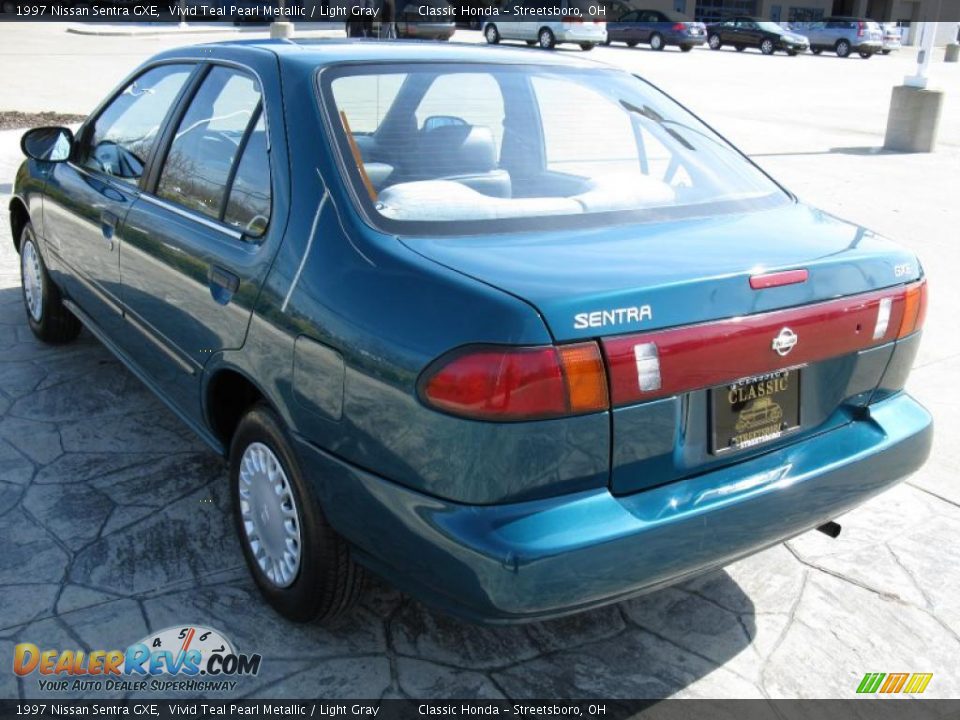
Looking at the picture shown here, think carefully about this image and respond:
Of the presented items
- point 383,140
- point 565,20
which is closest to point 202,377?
point 383,140

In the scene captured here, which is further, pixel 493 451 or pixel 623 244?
pixel 623 244

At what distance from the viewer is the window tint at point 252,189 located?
116 inches

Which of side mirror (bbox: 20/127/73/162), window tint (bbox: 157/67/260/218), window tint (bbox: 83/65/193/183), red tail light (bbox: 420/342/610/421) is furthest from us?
side mirror (bbox: 20/127/73/162)

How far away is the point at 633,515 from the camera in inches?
93.9

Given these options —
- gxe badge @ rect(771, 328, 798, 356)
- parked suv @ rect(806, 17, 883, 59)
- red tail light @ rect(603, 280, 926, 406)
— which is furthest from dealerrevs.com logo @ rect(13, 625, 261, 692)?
parked suv @ rect(806, 17, 883, 59)

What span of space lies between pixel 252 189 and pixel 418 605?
141 centimetres

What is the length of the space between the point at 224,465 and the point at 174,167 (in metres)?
1.26

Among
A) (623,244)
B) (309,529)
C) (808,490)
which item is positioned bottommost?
(309,529)

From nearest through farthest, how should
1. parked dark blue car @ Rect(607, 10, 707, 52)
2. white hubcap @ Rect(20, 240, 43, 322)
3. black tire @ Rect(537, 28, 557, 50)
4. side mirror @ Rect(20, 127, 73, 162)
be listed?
side mirror @ Rect(20, 127, 73, 162) < white hubcap @ Rect(20, 240, 43, 322) < black tire @ Rect(537, 28, 557, 50) < parked dark blue car @ Rect(607, 10, 707, 52)

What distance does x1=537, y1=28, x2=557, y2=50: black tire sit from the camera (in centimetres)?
3366

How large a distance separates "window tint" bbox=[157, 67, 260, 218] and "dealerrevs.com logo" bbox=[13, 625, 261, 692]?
4.40 ft

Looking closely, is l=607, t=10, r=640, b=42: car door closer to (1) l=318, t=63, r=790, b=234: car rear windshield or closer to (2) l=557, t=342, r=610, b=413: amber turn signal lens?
(1) l=318, t=63, r=790, b=234: car rear windshield

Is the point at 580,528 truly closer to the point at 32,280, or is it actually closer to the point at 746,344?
the point at 746,344

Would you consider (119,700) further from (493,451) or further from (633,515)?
(633,515)
